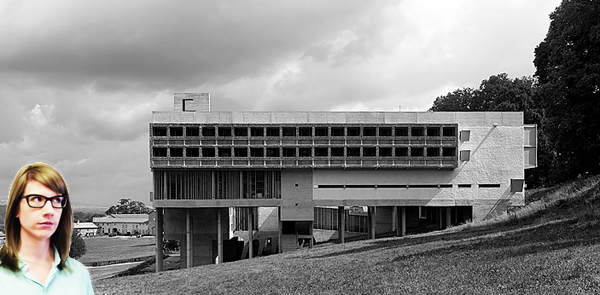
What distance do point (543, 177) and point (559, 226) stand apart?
55.9 metres

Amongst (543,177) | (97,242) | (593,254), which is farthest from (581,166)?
(97,242)

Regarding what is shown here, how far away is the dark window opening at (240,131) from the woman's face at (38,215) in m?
54.8

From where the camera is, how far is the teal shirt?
12.4 ft

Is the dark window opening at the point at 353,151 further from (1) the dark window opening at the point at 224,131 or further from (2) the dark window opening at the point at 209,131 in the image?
(2) the dark window opening at the point at 209,131

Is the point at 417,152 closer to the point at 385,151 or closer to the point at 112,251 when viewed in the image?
the point at 385,151

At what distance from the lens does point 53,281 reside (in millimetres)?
3938

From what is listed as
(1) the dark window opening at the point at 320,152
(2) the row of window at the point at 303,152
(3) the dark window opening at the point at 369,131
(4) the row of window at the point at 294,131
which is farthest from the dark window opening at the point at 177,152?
(3) the dark window opening at the point at 369,131

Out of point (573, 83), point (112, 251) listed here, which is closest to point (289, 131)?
point (573, 83)

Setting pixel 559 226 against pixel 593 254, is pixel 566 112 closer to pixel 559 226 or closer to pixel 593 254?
pixel 559 226

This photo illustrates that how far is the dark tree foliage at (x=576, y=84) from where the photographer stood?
152 ft

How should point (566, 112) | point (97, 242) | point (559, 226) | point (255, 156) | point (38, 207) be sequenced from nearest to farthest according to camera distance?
point (38, 207)
point (559, 226)
point (566, 112)
point (255, 156)
point (97, 242)

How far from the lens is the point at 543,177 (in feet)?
271

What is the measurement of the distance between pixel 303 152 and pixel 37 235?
181 ft

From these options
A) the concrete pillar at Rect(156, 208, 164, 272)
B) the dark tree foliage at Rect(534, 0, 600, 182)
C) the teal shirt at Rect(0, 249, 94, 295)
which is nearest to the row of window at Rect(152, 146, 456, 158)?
the concrete pillar at Rect(156, 208, 164, 272)
